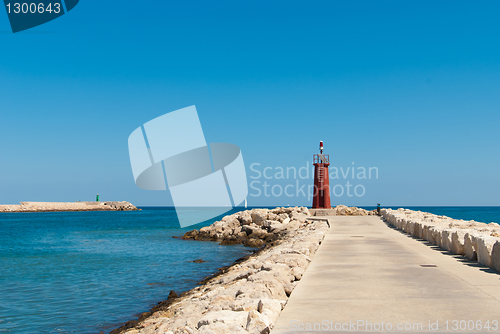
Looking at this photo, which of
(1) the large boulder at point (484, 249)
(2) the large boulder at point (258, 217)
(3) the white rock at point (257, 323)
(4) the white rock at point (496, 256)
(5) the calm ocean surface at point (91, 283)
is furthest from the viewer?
(2) the large boulder at point (258, 217)

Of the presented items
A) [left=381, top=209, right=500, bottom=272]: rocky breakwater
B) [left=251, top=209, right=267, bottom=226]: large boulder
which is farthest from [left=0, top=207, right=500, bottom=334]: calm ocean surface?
[left=381, top=209, right=500, bottom=272]: rocky breakwater

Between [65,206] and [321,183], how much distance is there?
12174cm

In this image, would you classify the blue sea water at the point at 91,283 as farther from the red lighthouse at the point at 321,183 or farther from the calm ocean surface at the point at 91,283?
the red lighthouse at the point at 321,183

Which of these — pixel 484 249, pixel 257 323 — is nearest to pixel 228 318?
pixel 257 323

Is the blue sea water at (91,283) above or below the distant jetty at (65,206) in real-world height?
below

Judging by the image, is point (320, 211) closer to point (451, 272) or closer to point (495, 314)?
point (451, 272)

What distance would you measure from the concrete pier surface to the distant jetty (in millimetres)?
138032

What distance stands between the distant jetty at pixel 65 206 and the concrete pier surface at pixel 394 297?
138032mm

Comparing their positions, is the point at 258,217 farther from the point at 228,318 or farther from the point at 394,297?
the point at 228,318

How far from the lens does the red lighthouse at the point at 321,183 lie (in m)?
32.6

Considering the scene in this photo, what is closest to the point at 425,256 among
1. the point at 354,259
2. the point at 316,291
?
the point at 354,259

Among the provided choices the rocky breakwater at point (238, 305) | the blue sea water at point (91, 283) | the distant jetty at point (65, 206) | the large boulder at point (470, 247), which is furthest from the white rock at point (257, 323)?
the distant jetty at point (65, 206)

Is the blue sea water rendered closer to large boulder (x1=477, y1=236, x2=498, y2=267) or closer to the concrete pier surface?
the concrete pier surface

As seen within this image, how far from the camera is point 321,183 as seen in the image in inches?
1293
